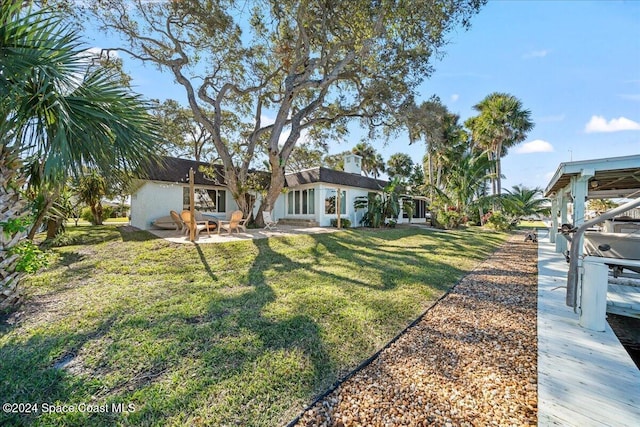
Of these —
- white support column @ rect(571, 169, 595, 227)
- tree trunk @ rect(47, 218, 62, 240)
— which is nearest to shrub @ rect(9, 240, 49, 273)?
tree trunk @ rect(47, 218, 62, 240)

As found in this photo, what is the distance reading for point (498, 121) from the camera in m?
23.7

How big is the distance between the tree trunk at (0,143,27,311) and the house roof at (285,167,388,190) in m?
12.3

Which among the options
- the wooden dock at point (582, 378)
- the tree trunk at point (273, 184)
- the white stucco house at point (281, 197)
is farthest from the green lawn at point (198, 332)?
the tree trunk at point (273, 184)

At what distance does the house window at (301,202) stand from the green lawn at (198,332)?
975 centimetres

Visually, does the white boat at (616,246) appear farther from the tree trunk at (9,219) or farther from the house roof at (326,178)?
the house roof at (326,178)

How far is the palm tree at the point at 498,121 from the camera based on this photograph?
77.8ft

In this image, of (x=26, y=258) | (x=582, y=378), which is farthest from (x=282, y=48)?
(x=582, y=378)

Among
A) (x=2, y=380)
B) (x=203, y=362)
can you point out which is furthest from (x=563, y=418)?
(x=2, y=380)

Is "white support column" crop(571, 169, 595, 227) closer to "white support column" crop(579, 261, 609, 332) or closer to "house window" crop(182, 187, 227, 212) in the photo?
"white support column" crop(579, 261, 609, 332)

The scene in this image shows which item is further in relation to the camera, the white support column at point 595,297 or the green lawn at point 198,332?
the white support column at point 595,297

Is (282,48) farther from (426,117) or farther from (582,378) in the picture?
(582,378)

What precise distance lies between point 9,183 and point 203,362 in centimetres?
413

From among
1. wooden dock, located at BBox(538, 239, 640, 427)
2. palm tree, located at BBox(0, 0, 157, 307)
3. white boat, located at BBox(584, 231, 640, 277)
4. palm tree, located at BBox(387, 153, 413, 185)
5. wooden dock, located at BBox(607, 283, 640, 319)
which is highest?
palm tree, located at BBox(387, 153, 413, 185)

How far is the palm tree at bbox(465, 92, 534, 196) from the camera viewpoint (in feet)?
77.8
